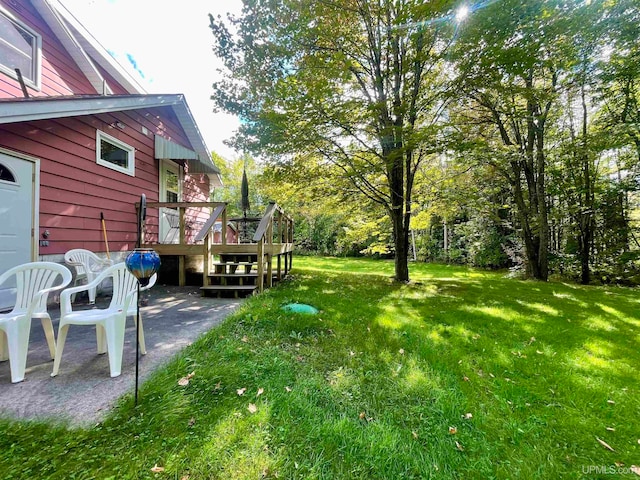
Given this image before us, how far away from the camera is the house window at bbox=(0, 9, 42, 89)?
4.34 meters

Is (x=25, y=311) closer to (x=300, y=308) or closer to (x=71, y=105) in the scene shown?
(x=300, y=308)

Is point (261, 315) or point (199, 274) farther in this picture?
point (199, 274)

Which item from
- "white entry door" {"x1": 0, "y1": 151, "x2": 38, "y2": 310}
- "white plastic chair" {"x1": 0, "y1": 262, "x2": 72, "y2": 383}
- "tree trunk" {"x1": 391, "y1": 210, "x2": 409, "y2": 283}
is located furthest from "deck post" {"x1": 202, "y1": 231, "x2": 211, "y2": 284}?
"tree trunk" {"x1": 391, "y1": 210, "x2": 409, "y2": 283}

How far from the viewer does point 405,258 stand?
8.16m

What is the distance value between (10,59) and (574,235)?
16114 mm

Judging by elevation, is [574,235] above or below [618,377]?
above

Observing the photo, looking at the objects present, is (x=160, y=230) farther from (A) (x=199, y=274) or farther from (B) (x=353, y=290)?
(B) (x=353, y=290)

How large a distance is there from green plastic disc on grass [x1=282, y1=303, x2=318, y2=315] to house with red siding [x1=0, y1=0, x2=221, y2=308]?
410cm

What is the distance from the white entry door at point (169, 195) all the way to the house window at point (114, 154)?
115 centimetres

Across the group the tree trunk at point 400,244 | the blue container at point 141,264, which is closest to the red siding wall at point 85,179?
the blue container at point 141,264

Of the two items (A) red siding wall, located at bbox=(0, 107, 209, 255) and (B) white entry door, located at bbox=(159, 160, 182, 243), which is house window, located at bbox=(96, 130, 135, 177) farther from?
(B) white entry door, located at bbox=(159, 160, 182, 243)

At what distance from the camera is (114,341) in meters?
2.31

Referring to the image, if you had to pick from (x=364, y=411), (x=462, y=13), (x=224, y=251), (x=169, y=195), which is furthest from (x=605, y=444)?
(x=169, y=195)

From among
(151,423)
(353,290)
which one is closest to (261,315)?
(151,423)
